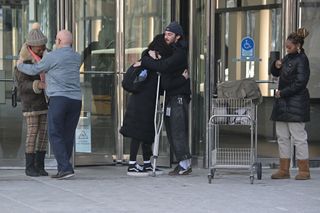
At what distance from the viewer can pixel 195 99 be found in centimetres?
946

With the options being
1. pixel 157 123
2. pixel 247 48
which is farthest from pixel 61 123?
Result: pixel 247 48

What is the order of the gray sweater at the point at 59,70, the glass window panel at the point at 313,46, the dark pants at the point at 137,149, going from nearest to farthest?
1. the gray sweater at the point at 59,70
2. the dark pants at the point at 137,149
3. the glass window panel at the point at 313,46

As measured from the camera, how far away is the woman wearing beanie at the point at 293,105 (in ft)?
26.1

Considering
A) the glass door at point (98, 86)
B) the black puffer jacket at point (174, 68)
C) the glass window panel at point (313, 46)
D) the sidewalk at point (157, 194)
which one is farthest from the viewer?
the glass window panel at point (313, 46)

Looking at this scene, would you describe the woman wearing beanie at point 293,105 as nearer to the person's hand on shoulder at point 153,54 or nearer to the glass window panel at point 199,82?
the glass window panel at point 199,82

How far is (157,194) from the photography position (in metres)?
7.04

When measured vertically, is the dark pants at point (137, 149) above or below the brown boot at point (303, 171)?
above

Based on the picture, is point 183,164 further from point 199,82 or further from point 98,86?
point 98,86

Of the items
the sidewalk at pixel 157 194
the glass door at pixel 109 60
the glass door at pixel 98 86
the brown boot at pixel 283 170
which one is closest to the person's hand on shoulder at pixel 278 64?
the brown boot at pixel 283 170

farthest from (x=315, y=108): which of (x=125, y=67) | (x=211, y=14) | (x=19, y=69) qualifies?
(x=19, y=69)

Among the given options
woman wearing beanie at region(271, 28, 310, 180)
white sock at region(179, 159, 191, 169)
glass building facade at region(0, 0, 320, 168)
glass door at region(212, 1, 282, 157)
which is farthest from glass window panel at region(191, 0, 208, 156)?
woman wearing beanie at region(271, 28, 310, 180)

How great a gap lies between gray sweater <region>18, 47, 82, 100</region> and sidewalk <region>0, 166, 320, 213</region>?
1.12 metres

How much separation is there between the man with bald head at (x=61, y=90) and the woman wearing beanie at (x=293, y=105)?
2571 mm

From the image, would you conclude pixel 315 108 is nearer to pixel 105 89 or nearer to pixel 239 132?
pixel 239 132
